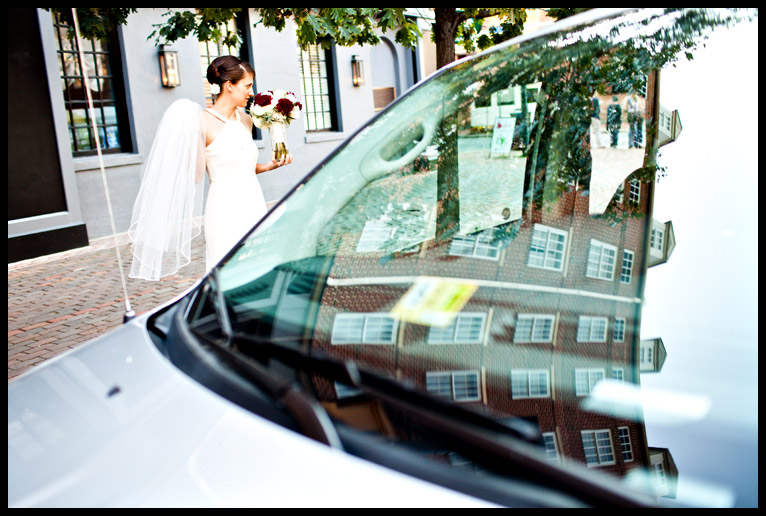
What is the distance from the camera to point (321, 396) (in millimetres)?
1271

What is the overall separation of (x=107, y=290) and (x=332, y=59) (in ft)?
29.1

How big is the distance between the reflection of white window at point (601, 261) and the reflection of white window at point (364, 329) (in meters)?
0.50

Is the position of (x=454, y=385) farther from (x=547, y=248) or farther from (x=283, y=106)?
(x=283, y=106)

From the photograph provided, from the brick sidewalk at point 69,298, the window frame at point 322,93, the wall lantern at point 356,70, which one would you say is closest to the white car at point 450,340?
the brick sidewalk at point 69,298

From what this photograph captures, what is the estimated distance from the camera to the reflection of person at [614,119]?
1.72 metres

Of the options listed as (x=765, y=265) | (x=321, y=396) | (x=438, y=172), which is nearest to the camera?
(x=321, y=396)

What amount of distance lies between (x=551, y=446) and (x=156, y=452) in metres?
0.75

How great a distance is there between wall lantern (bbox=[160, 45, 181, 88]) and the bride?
5.93m

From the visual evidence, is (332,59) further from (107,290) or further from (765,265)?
(765,265)

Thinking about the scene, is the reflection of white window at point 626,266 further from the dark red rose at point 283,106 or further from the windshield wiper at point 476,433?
the dark red rose at point 283,106

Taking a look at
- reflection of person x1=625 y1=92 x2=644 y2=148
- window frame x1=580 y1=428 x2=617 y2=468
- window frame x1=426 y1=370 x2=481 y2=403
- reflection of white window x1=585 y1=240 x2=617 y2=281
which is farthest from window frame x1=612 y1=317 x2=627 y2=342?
reflection of person x1=625 y1=92 x2=644 y2=148

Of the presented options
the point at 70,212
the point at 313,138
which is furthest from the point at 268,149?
the point at 70,212

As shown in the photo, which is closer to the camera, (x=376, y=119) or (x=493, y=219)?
(x=493, y=219)

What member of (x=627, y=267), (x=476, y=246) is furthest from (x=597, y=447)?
(x=476, y=246)
